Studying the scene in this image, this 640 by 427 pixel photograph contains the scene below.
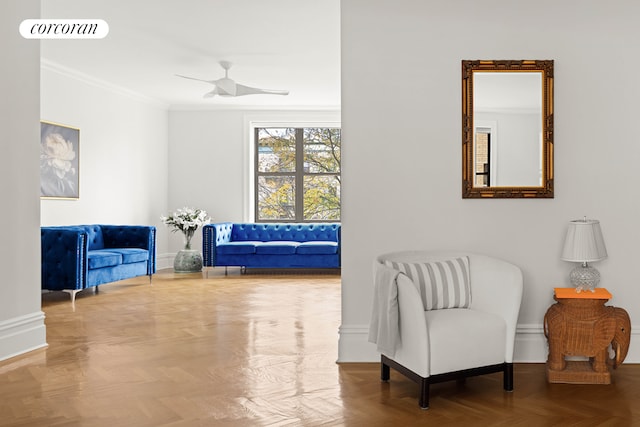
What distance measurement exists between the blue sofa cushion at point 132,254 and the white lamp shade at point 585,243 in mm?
5350

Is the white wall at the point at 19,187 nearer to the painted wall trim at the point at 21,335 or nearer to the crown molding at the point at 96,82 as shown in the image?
the painted wall trim at the point at 21,335

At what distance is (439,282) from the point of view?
137 inches

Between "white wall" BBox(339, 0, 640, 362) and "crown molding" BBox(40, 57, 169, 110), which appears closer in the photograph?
"white wall" BBox(339, 0, 640, 362)

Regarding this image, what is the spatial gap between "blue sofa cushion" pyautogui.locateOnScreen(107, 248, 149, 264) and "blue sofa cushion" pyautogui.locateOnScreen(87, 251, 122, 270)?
0.39 ft

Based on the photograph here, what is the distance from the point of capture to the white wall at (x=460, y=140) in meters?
3.95

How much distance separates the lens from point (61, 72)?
748 cm

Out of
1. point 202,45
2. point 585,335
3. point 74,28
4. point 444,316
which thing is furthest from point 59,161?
point 585,335

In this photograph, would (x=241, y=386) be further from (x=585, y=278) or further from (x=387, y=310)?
(x=585, y=278)

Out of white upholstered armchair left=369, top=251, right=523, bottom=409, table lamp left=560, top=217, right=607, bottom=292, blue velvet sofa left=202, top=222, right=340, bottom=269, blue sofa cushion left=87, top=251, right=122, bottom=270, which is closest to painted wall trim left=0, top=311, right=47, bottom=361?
blue sofa cushion left=87, top=251, right=122, bottom=270

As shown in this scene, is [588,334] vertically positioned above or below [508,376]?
above

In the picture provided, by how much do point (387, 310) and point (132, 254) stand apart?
503 centimetres

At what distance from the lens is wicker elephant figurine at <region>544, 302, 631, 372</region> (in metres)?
3.47

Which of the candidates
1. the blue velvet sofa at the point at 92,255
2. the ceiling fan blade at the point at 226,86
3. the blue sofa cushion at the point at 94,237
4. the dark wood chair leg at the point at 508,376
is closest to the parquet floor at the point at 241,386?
the dark wood chair leg at the point at 508,376

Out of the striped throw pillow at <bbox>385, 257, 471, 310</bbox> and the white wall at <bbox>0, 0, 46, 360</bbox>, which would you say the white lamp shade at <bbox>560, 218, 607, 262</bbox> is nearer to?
the striped throw pillow at <bbox>385, 257, 471, 310</bbox>
